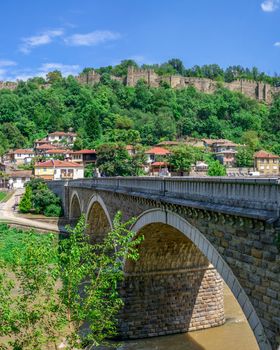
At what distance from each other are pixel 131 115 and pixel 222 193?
320 feet

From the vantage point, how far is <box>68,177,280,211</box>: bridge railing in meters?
9.11

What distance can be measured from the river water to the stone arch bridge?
0.39 meters

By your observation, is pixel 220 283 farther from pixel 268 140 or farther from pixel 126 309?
pixel 268 140

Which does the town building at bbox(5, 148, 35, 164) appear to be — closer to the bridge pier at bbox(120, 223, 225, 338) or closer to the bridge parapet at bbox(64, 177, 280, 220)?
the bridge pier at bbox(120, 223, 225, 338)

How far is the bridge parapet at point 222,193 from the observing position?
9023 millimetres

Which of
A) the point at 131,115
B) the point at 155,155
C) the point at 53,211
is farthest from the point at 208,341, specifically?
the point at 131,115

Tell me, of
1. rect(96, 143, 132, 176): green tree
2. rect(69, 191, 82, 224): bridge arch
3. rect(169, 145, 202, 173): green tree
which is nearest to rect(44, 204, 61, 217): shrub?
rect(69, 191, 82, 224): bridge arch

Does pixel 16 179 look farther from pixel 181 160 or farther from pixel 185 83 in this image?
pixel 185 83

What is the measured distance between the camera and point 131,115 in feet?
353

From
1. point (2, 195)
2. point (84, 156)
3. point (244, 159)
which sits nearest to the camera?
point (2, 195)

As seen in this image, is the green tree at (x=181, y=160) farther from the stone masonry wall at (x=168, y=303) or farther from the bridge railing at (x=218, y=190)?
the bridge railing at (x=218, y=190)

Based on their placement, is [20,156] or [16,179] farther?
[20,156]

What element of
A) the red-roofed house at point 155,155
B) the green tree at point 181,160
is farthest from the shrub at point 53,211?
the red-roofed house at point 155,155

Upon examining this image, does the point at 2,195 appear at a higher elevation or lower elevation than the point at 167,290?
higher
